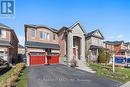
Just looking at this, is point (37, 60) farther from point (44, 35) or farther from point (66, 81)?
point (66, 81)

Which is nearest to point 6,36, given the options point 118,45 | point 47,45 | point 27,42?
point 27,42

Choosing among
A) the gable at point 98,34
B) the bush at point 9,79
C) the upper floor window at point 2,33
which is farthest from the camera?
the gable at point 98,34

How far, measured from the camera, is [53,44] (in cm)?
4834

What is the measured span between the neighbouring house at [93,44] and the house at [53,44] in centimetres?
619

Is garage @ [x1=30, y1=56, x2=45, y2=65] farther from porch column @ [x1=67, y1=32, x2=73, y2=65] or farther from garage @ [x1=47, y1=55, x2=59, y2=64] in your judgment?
porch column @ [x1=67, y1=32, x2=73, y2=65]

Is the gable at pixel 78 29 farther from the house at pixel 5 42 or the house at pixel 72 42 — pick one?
the house at pixel 5 42

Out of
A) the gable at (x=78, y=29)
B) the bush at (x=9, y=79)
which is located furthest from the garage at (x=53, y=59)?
the bush at (x=9, y=79)

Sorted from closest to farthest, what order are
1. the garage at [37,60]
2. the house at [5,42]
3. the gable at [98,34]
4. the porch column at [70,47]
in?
the garage at [37,60] < the house at [5,42] < the porch column at [70,47] < the gable at [98,34]

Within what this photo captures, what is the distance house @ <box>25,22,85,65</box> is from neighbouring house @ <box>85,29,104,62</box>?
20.3 feet

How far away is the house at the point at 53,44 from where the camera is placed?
43156mm

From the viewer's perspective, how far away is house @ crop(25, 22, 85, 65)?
43.2 metres

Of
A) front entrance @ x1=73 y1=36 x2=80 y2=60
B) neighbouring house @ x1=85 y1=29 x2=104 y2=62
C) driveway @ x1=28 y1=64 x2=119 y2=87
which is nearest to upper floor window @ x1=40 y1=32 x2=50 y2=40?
front entrance @ x1=73 y1=36 x2=80 y2=60

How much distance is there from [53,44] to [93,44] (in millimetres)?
14240

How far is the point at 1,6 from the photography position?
32.4 metres
